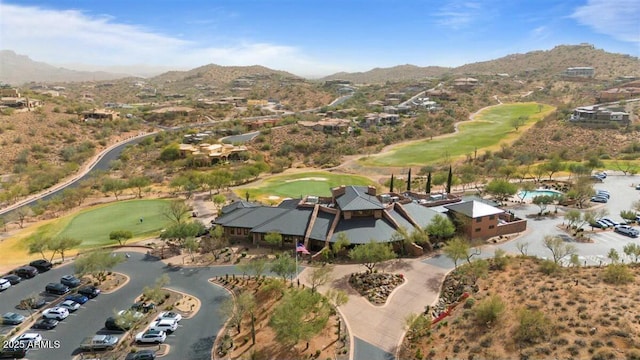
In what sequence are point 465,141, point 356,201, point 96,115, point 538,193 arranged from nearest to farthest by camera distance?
1. point 356,201
2. point 538,193
3. point 465,141
4. point 96,115

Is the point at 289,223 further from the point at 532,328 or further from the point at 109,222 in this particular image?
the point at 109,222

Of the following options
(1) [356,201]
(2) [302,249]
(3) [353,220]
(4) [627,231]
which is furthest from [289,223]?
(4) [627,231]

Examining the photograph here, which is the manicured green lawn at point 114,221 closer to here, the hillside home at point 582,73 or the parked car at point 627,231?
the parked car at point 627,231

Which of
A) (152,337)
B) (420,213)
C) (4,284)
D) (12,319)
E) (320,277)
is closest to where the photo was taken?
(152,337)

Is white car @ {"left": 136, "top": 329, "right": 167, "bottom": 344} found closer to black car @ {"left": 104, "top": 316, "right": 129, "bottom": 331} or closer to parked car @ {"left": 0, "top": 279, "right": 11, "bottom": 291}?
black car @ {"left": 104, "top": 316, "right": 129, "bottom": 331}

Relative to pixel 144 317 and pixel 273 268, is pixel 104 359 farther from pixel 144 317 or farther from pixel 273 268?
pixel 273 268

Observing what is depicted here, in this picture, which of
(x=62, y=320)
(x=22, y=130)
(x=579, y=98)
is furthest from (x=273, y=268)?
(x=579, y=98)

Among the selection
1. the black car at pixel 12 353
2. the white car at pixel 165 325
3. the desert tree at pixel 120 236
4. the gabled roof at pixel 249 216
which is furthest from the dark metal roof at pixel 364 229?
the black car at pixel 12 353
